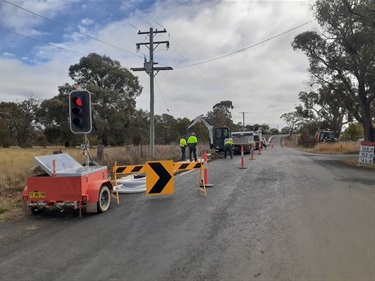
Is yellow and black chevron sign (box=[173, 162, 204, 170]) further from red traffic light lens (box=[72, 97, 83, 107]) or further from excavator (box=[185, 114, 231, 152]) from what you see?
excavator (box=[185, 114, 231, 152])

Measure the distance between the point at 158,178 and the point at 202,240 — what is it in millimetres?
4329

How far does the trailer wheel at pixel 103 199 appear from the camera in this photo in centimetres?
825

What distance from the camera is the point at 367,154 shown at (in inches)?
791

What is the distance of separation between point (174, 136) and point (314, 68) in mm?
41043

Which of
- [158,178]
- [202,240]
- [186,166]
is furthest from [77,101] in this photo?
[202,240]

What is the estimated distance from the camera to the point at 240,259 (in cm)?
512

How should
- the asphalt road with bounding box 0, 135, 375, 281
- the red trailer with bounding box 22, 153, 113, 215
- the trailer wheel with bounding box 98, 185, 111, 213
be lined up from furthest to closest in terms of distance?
1. the trailer wheel with bounding box 98, 185, 111, 213
2. the red trailer with bounding box 22, 153, 113, 215
3. the asphalt road with bounding box 0, 135, 375, 281

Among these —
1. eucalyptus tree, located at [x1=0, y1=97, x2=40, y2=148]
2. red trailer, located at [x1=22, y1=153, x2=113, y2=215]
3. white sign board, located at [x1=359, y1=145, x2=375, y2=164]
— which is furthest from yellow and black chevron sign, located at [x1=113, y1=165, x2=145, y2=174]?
eucalyptus tree, located at [x1=0, y1=97, x2=40, y2=148]

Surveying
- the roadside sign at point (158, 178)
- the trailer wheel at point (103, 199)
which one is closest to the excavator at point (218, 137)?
the roadside sign at point (158, 178)

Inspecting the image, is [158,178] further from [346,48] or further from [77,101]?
[346,48]

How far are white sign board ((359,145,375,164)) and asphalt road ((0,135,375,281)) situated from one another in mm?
11251

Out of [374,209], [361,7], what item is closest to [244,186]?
[374,209]

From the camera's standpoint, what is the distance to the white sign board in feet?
65.5

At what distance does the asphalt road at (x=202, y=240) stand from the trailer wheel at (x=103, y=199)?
0.20 m
